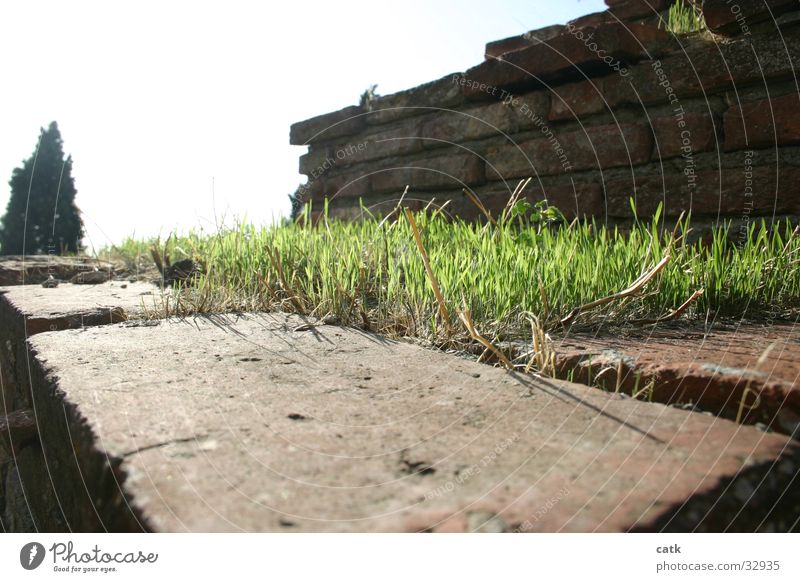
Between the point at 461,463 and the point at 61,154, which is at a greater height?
the point at 61,154

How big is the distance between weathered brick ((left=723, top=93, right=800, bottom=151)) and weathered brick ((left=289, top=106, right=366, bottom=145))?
211 centimetres

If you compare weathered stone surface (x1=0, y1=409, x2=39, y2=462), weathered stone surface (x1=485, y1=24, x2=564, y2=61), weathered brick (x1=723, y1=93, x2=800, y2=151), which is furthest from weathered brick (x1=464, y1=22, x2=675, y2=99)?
weathered stone surface (x1=0, y1=409, x2=39, y2=462)

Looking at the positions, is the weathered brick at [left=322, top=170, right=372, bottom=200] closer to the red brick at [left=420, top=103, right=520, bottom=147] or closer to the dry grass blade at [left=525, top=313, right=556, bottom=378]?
the red brick at [left=420, top=103, right=520, bottom=147]

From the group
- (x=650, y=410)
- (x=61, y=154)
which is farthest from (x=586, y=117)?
(x=61, y=154)

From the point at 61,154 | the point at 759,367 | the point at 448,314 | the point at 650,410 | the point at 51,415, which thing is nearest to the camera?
the point at 650,410

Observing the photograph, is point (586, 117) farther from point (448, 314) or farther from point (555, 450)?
point (555, 450)

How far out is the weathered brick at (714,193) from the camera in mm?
2182

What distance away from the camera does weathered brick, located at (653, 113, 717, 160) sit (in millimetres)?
2354

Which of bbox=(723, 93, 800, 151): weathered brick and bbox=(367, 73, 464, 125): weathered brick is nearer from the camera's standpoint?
bbox=(723, 93, 800, 151): weathered brick

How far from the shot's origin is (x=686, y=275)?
165cm

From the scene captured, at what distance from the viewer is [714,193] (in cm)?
232

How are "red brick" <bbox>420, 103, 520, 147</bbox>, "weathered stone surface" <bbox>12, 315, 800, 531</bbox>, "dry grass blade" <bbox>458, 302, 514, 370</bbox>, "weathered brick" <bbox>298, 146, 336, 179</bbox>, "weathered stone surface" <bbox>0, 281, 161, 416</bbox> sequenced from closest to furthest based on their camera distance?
"weathered stone surface" <bbox>12, 315, 800, 531</bbox>
"dry grass blade" <bbox>458, 302, 514, 370</bbox>
"weathered stone surface" <bbox>0, 281, 161, 416</bbox>
"red brick" <bbox>420, 103, 520, 147</bbox>
"weathered brick" <bbox>298, 146, 336, 179</bbox>

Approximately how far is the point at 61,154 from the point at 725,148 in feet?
18.8
